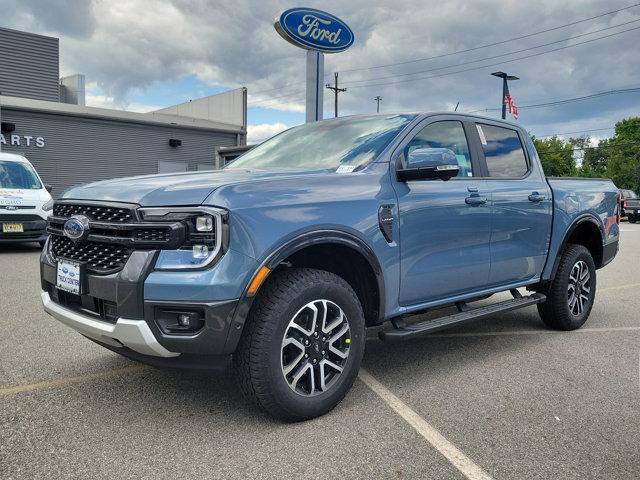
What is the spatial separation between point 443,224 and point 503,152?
135 centimetres

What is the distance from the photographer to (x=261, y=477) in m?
2.53

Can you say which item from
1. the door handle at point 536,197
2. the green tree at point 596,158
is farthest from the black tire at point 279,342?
the green tree at point 596,158

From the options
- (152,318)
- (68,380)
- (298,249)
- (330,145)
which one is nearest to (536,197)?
(330,145)

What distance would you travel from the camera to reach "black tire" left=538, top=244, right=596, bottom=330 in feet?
16.8

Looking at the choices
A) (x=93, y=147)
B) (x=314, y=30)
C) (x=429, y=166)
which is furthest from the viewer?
(x=93, y=147)

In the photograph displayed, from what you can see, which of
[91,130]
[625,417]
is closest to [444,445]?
[625,417]

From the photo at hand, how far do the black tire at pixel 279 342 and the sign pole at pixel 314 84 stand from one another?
40.3ft

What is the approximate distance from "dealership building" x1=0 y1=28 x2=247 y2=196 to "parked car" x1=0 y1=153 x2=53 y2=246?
8.41 m

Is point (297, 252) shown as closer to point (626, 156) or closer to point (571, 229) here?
point (571, 229)

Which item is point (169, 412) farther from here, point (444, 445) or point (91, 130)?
point (91, 130)

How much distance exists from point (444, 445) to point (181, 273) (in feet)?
5.17

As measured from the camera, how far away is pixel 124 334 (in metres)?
2.77

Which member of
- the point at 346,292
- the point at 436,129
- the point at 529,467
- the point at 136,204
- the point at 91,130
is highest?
the point at 91,130

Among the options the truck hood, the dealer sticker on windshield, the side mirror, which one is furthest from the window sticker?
the dealer sticker on windshield
